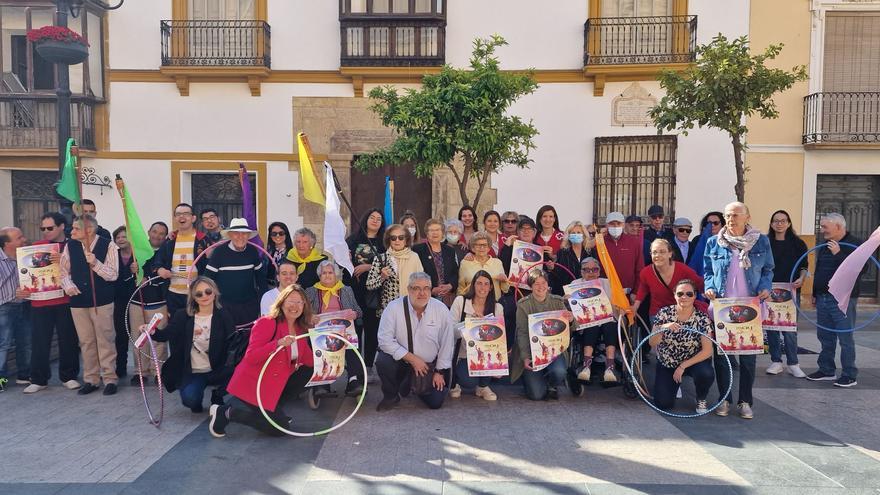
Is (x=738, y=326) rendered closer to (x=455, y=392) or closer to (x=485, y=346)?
(x=485, y=346)

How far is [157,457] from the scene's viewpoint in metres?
4.79

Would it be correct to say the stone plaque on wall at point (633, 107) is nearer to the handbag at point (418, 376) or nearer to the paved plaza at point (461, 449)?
the paved plaza at point (461, 449)

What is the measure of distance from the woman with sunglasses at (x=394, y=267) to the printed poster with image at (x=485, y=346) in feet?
3.36

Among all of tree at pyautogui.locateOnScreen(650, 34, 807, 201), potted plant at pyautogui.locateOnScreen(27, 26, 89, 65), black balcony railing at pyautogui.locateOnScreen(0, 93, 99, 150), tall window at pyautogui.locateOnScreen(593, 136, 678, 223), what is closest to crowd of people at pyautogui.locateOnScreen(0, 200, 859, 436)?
tree at pyautogui.locateOnScreen(650, 34, 807, 201)

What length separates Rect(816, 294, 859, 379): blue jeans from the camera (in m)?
6.88

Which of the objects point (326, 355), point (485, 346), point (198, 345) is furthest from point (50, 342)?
point (485, 346)

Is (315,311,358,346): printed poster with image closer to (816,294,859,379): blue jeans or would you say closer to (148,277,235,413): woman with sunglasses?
(148,277,235,413): woman with sunglasses

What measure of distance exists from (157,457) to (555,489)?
10.2ft

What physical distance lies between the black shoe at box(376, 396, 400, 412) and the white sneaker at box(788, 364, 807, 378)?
4885 mm

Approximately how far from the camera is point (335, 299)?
6.32m

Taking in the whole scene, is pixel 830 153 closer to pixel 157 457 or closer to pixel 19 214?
pixel 157 457

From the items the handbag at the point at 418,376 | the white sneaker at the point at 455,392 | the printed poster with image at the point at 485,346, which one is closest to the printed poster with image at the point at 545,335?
the printed poster with image at the point at 485,346

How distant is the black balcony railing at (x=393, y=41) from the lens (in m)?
12.7

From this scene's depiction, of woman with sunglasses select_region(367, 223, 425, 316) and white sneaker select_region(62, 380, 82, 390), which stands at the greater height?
woman with sunglasses select_region(367, 223, 425, 316)
